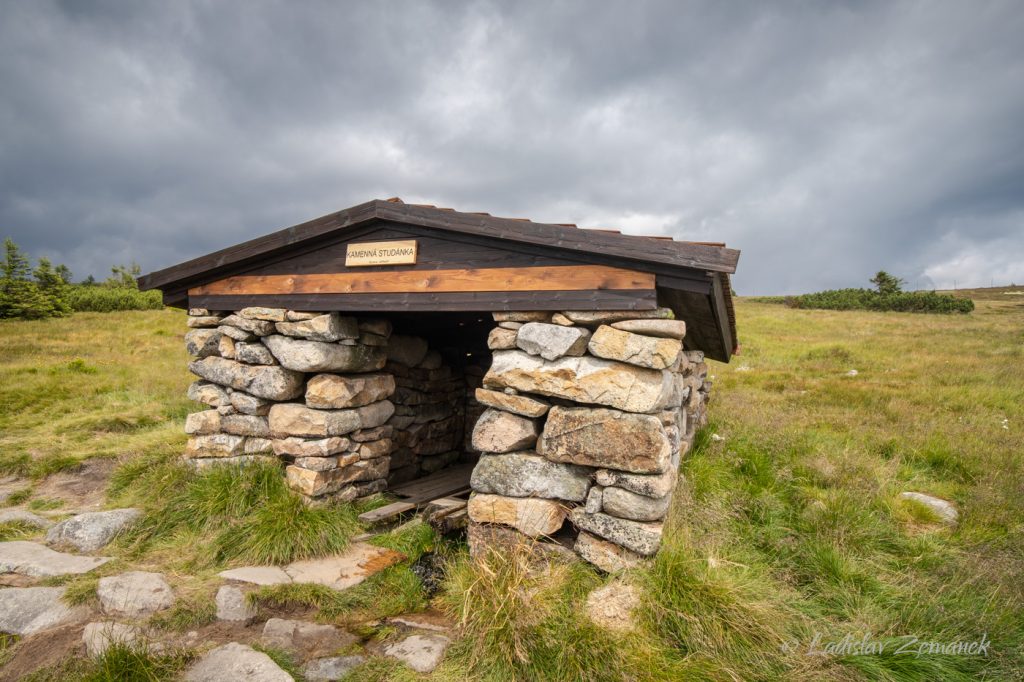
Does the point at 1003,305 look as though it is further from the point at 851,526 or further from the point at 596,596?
the point at 596,596

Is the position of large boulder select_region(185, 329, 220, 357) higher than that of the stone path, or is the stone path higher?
large boulder select_region(185, 329, 220, 357)

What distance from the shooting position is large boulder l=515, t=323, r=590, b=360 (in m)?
4.45

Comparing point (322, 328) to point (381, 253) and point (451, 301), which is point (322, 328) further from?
point (451, 301)

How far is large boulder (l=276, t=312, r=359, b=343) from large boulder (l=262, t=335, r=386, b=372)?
0.28ft

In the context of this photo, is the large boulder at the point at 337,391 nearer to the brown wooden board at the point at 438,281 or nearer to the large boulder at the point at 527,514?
the brown wooden board at the point at 438,281

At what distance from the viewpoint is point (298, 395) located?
6.09 metres

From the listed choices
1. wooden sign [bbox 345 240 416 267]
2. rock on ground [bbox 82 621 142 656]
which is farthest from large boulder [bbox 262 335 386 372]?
rock on ground [bbox 82 621 142 656]

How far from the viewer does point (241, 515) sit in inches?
212

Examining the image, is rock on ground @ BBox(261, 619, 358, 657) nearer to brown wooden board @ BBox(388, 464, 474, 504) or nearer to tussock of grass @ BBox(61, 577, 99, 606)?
tussock of grass @ BBox(61, 577, 99, 606)

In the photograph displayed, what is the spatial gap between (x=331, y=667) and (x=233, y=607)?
1209 millimetres

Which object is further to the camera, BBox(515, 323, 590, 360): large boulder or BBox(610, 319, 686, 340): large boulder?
BBox(515, 323, 590, 360): large boulder

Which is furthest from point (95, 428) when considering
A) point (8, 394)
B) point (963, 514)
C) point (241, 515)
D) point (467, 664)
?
point (963, 514)

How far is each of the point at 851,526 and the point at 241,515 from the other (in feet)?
20.3

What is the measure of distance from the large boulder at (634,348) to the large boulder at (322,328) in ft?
9.89
